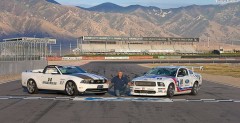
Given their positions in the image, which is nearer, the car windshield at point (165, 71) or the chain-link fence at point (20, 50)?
the car windshield at point (165, 71)

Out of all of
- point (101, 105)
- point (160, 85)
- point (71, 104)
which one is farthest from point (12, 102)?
point (160, 85)

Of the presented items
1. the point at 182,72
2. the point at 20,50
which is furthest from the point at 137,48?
the point at 182,72

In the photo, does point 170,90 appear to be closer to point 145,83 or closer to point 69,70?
point 145,83

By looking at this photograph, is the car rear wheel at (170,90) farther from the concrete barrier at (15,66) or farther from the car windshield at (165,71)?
the concrete barrier at (15,66)

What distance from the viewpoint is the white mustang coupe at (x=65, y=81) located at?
2111cm

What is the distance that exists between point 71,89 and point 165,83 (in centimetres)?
405

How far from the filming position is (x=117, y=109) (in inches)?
639

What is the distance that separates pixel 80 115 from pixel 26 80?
9190 millimetres

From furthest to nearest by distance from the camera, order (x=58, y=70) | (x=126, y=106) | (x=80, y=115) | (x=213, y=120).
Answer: (x=58, y=70) < (x=126, y=106) < (x=80, y=115) < (x=213, y=120)

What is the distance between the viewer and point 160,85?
20594mm

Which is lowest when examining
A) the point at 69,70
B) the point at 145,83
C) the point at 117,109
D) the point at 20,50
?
the point at 117,109

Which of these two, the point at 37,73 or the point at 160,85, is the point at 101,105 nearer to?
the point at 160,85

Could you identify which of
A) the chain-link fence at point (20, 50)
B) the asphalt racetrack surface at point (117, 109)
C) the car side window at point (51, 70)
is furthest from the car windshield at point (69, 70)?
the chain-link fence at point (20, 50)

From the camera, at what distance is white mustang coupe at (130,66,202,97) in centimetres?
2059
